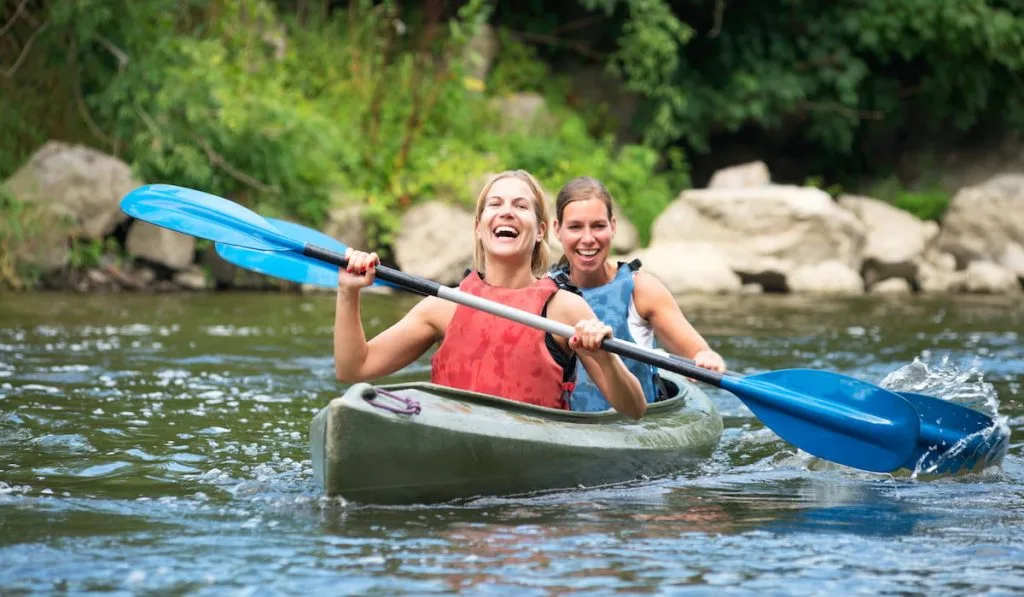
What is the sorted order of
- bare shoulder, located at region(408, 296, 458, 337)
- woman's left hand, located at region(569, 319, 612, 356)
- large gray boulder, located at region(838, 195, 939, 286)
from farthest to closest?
large gray boulder, located at region(838, 195, 939, 286) → bare shoulder, located at region(408, 296, 458, 337) → woman's left hand, located at region(569, 319, 612, 356)

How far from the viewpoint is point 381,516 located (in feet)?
11.8

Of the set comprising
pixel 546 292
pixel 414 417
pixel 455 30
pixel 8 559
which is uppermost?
pixel 455 30

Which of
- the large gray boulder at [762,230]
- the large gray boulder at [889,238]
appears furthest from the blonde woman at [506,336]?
the large gray boulder at [889,238]

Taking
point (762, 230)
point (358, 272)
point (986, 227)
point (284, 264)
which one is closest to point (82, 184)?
point (762, 230)

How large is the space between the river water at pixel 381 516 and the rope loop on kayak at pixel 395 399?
273mm

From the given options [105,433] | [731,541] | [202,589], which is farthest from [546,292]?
[105,433]

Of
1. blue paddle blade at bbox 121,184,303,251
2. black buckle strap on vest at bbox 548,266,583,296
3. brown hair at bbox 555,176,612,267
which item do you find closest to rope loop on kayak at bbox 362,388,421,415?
black buckle strap on vest at bbox 548,266,583,296

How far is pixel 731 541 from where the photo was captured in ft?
11.3

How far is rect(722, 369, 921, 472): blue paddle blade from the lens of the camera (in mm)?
4234

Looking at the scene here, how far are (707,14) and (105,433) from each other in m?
11.3

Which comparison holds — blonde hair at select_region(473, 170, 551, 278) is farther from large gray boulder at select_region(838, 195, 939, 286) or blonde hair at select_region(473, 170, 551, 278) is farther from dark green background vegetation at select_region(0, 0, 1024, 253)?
large gray boulder at select_region(838, 195, 939, 286)

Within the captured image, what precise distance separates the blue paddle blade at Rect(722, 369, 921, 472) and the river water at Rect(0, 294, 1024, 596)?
0.11m

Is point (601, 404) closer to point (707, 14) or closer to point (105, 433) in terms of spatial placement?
point (105, 433)

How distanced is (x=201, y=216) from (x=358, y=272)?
87cm
